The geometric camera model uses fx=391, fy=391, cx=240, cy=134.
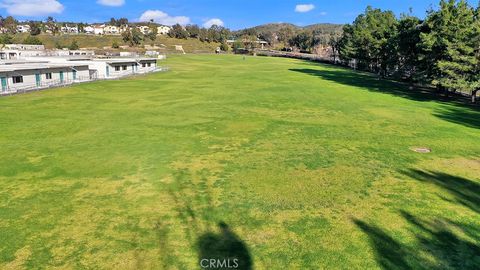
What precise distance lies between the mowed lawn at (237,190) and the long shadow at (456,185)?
0.08m

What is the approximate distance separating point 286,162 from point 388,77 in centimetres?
5924

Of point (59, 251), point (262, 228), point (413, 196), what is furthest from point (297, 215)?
point (59, 251)

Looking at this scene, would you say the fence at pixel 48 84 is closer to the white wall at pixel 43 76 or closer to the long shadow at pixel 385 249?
the white wall at pixel 43 76

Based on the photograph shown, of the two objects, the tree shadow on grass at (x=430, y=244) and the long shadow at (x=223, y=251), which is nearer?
the long shadow at (x=223, y=251)

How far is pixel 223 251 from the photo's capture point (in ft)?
35.8

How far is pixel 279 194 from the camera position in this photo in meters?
15.1

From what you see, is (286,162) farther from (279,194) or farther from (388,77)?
(388,77)

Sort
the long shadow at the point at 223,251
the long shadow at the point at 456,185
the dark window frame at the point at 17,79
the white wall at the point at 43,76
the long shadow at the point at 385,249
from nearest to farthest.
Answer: the long shadow at the point at 223,251, the long shadow at the point at 385,249, the long shadow at the point at 456,185, the white wall at the point at 43,76, the dark window frame at the point at 17,79

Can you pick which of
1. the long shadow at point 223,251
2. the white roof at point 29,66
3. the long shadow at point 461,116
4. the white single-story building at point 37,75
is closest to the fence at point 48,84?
the white single-story building at point 37,75

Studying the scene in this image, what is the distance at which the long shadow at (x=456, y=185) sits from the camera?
1481 centimetres

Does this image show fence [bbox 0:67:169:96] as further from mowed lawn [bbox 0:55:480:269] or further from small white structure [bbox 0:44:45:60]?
small white structure [bbox 0:44:45:60]

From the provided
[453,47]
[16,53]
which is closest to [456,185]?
[453,47]

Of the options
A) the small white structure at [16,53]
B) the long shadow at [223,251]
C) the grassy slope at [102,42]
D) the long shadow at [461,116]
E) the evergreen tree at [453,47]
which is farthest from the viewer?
the grassy slope at [102,42]

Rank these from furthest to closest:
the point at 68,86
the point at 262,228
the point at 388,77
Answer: the point at 388,77
the point at 68,86
the point at 262,228
